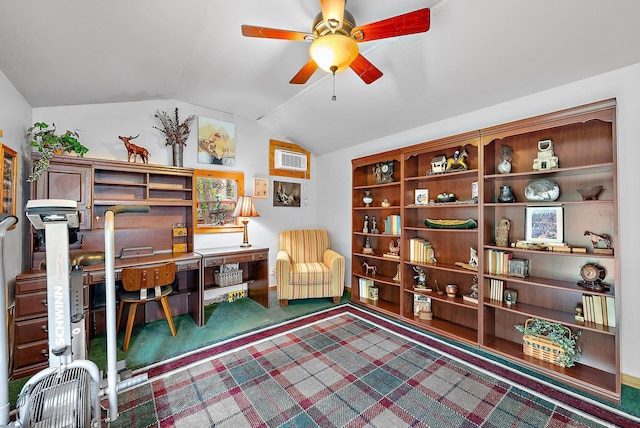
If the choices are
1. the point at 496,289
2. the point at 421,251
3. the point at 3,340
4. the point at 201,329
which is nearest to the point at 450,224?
the point at 421,251

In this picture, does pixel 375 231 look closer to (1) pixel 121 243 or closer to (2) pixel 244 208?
(2) pixel 244 208

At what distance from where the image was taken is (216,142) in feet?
12.6

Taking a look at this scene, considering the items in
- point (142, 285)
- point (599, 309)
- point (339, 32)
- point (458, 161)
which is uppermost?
point (339, 32)

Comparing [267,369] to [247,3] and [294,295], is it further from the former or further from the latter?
[247,3]

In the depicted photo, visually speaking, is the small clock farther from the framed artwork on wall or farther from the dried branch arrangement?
the dried branch arrangement

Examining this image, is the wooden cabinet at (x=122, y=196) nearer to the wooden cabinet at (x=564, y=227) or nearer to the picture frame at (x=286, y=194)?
the picture frame at (x=286, y=194)

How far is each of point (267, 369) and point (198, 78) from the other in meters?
2.86

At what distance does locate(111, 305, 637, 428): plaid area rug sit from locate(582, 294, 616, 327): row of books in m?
0.61

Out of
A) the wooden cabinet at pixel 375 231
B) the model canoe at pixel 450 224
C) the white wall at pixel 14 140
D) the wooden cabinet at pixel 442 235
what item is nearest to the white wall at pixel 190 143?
the white wall at pixel 14 140

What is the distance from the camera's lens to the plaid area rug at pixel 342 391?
1753 mm

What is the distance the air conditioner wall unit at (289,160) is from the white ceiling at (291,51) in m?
1.23

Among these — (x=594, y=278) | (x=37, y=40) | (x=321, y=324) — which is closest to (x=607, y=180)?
(x=594, y=278)

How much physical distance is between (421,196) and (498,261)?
105 centimetres

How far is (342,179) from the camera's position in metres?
4.43
